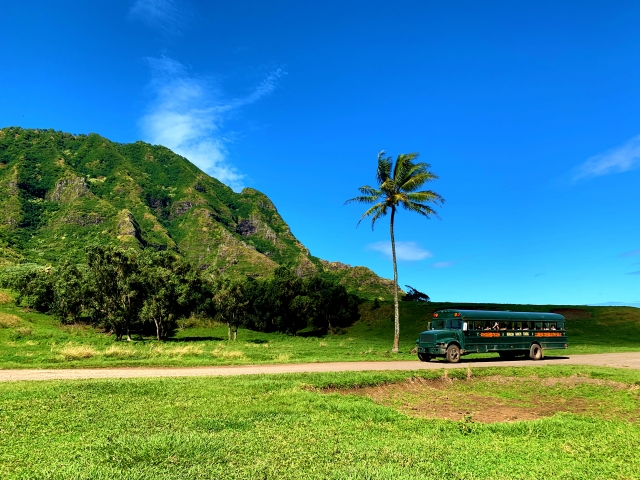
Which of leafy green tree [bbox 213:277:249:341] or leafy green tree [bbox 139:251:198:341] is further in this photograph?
leafy green tree [bbox 213:277:249:341]

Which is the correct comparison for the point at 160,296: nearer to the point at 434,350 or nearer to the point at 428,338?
the point at 428,338

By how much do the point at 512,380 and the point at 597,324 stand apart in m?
51.4

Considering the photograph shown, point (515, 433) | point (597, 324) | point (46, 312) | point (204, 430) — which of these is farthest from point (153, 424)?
point (46, 312)

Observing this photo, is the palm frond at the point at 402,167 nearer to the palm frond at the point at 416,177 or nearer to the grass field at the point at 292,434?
the palm frond at the point at 416,177

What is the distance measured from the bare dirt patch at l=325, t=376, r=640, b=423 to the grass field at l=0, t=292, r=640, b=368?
1110cm

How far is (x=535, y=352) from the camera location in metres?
29.2

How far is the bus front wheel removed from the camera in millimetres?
28922

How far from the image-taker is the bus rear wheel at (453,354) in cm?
2480

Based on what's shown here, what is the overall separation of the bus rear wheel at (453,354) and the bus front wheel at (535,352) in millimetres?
7778

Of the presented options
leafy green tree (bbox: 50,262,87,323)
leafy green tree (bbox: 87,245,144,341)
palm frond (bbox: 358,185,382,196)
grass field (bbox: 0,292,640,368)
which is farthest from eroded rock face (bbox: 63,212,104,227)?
palm frond (bbox: 358,185,382,196)

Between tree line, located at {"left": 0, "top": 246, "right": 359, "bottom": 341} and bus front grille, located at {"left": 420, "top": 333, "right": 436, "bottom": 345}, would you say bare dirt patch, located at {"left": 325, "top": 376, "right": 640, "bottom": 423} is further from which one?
tree line, located at {"left": 0, "top": 246, "right": 359, "bottom": 341}

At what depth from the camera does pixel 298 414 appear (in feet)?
31.1

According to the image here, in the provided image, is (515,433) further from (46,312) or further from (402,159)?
(46,312)

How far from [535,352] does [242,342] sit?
118ft
